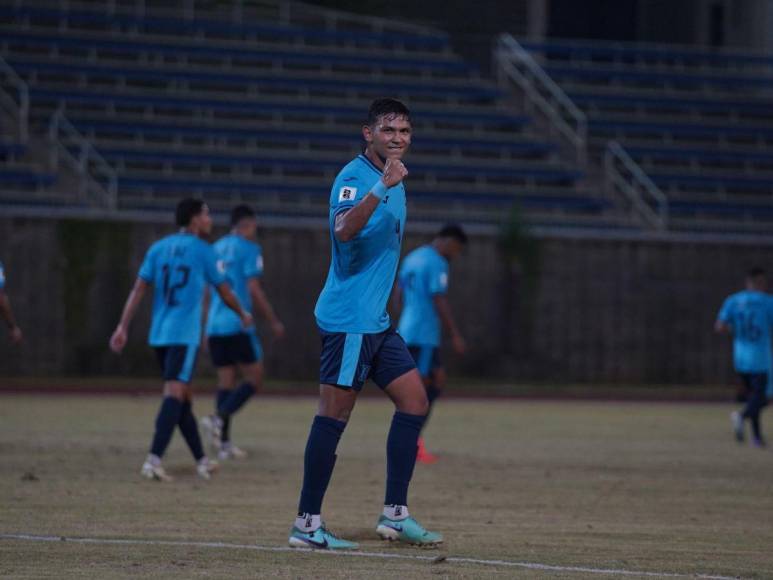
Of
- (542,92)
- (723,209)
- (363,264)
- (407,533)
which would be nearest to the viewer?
(363,264)

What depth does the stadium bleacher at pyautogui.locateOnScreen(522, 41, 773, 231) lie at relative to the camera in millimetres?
28812

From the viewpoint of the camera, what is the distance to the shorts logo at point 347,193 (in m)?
7.31

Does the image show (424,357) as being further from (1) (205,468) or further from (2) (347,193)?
(2) (347,193)

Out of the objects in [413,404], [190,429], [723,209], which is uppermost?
[723,209]

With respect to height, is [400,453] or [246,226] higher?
[246,226]

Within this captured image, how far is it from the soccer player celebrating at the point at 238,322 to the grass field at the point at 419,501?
27.9 inches

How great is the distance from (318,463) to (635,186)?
21688mm

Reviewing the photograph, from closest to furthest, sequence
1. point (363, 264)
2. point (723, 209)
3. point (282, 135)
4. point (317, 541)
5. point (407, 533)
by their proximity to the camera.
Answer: point (317, 541) < point (363, 264) < point (407, 533) < point (282, 135) < point (723, 209)

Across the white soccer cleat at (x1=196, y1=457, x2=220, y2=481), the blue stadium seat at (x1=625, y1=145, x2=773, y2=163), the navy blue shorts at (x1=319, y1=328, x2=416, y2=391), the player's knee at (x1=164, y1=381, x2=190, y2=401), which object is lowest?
the white soccer cleat at (x1=196, y1=457, x2=220, y2=481)

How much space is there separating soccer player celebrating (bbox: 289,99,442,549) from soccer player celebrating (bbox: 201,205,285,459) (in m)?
5.97

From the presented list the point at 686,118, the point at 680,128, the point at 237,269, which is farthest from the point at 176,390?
the point at 686,118

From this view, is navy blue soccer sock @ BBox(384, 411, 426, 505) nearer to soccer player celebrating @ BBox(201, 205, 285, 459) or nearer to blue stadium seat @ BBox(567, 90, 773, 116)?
soccer player celebrating @ BBox(201, 205, 285, 459)

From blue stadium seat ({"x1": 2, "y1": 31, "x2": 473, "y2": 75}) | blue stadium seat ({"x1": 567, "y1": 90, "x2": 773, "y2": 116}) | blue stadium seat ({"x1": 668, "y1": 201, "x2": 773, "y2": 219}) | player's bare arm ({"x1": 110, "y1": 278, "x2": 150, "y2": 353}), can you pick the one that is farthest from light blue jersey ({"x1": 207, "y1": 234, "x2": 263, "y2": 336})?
blue stadium seat ({"x1": 567, "y1": 90, "x2": 773, "y2": 116})

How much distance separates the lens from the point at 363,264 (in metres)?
7.47
